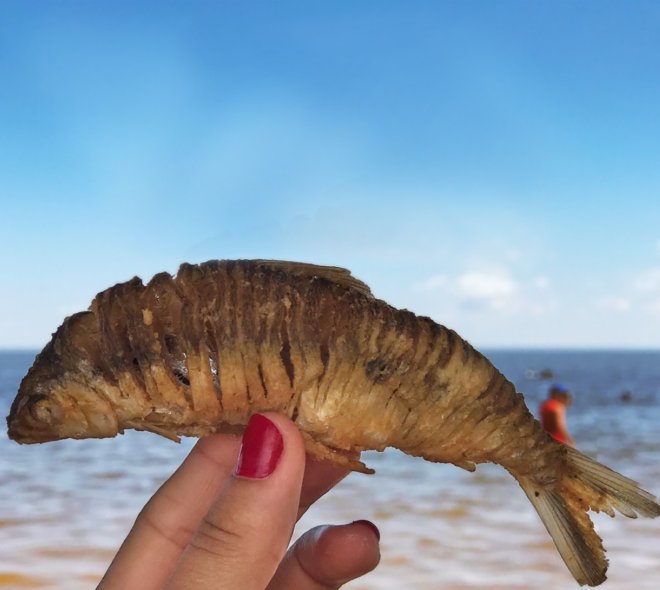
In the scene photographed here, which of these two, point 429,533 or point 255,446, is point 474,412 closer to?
point 255,446

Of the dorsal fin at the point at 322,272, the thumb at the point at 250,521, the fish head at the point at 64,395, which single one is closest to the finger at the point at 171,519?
the fish head at the point at 64,395

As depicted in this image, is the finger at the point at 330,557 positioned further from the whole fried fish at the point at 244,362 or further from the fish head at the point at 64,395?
the fish head at the point at 64,395

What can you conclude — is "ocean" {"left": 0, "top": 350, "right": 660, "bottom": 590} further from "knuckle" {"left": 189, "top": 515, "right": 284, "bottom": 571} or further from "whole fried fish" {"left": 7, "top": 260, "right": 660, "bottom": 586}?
"knuckle" {"left": 189, "top": 515, "right": 284, "bottom": 571}

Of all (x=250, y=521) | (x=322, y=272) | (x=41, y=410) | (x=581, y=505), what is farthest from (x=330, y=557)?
(x=41, y=410)

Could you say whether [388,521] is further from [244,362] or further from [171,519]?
[244,362]

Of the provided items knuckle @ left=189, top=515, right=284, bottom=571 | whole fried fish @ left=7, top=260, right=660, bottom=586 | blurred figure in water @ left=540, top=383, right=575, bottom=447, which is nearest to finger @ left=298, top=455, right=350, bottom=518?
whole fried fish @ left=7, top=260, right=660, bottom=586

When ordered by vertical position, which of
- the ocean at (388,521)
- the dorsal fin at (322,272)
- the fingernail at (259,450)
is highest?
the dorsal fin at (322,272)

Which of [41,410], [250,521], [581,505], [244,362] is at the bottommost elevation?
[581,505]
